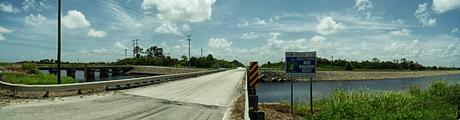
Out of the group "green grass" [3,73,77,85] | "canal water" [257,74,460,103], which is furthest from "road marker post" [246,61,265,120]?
"green grass" [3,73,77,85]

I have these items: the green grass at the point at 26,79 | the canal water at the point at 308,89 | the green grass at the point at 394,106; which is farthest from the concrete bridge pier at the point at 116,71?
the green grass at the point at 394,106

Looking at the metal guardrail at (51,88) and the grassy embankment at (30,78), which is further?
the grassy embankment at (30,78)

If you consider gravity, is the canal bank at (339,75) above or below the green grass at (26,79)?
below

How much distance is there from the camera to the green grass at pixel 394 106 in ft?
38.5

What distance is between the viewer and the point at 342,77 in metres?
96.1

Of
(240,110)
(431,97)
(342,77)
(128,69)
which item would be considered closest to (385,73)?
(342,77)

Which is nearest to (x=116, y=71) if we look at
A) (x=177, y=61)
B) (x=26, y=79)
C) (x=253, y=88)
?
(x=177, y=61)

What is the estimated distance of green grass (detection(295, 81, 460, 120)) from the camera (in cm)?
1174

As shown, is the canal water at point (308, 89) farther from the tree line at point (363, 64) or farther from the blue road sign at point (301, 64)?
the tree line at point (363, 64)

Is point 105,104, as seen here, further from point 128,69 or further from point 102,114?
point 128,69

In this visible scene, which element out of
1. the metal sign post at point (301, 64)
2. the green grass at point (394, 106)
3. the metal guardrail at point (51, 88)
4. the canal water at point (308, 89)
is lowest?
the canal water at point (308, 89)

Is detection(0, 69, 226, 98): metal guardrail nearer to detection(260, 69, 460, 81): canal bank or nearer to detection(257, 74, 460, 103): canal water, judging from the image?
detection(257, 74, 460, 103): canal water

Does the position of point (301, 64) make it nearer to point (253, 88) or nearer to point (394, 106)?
point (253, 88)

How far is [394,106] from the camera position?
1466 cm
